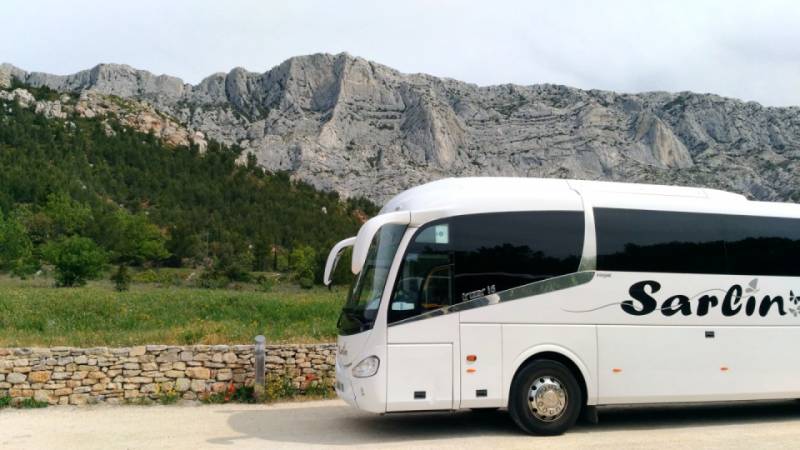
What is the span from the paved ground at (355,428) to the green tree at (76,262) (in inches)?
1292

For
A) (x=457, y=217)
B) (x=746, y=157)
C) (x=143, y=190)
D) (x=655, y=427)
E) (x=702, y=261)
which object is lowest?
(x=655, y=427)

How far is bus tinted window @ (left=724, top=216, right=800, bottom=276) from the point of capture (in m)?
10.5

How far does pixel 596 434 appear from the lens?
973 cm

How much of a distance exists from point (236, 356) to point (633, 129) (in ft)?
457

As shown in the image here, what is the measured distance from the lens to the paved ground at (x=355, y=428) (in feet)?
29.9

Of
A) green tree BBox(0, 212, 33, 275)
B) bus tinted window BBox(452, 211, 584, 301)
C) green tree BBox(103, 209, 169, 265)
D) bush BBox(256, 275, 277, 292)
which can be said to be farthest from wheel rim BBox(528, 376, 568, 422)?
green tree BBox(103, 209, 169, 265)

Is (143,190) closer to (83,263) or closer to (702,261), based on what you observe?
(83,263)

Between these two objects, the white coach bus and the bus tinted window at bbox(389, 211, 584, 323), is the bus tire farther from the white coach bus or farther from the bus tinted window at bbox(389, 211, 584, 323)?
the bus tinted window at bbox(389, 211, 584, 323)

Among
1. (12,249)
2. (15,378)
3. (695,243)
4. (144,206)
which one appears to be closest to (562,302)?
(695,243)

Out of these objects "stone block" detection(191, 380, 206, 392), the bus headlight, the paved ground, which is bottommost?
the paved ground

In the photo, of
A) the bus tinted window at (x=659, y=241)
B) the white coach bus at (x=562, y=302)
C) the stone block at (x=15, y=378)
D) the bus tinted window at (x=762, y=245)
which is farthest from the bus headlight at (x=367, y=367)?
the stone block at (x=15, y=378)

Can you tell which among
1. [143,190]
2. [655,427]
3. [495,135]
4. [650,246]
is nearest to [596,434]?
[655,427]

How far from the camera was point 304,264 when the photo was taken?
68.4 metres

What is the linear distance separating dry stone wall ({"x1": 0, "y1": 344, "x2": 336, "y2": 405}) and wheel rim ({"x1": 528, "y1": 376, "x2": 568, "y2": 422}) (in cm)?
511
